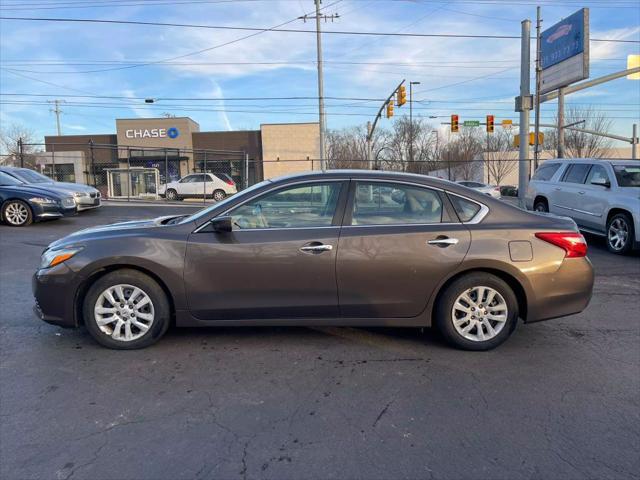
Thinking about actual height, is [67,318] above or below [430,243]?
below

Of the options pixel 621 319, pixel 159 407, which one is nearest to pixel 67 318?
pixel 159 407

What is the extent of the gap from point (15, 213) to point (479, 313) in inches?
461

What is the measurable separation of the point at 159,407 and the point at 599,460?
8.86 feet

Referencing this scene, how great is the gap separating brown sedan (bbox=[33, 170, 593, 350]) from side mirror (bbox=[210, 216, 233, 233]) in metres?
0.01

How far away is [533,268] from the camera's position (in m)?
4.14

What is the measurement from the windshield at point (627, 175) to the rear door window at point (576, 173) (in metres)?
0.67

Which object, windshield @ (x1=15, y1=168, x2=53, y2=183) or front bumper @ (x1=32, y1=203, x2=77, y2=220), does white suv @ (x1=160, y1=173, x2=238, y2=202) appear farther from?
front bumper @ (x1=32, y1=203, x2=77, y2=220)

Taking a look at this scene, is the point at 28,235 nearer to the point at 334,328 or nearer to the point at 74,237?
the point at 74,237

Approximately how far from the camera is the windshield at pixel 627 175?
9.04m

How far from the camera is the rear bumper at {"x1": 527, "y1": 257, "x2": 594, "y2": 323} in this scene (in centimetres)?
418

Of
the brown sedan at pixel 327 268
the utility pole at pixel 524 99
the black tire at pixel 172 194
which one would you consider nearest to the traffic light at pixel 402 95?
the utility pole at pixel 524 99

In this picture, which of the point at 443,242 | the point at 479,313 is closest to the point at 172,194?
the point at 443,242

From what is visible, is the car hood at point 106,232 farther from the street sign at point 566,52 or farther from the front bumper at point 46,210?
the street sign at point 566,52

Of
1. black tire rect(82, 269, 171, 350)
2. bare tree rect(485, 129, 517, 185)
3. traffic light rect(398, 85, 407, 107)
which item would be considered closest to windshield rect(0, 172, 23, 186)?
black tire rect(82, 269, 171, 350)
